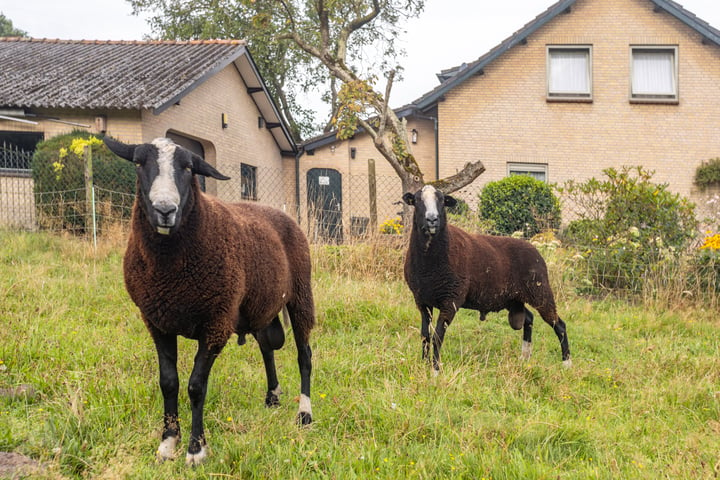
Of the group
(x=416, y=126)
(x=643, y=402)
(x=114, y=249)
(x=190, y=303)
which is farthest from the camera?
(x=416, y=126)

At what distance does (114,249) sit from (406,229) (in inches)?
186

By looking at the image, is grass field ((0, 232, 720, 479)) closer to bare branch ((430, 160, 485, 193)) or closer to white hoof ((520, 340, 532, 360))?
white hoof ((520, 340, 532, 360))

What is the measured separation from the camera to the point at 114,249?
9.34 meters

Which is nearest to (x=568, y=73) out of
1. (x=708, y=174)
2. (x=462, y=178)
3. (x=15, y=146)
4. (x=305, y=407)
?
(x=708, y=174)

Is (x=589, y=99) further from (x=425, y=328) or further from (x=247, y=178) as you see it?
(x=425, y=328)

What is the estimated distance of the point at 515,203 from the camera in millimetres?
15547

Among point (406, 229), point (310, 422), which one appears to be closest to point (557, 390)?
point (310, 422)

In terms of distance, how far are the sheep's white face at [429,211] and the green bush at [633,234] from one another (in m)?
3.98

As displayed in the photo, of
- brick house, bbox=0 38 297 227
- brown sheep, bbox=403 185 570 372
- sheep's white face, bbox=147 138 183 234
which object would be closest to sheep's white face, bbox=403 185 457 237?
brown sheep, bbox=403 185 570 372

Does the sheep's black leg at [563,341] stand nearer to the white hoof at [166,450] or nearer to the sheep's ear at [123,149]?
the white hoof at [166,450]

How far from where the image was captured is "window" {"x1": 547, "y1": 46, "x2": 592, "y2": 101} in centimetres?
1900

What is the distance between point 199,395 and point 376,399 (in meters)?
1.28

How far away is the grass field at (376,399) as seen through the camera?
337cm

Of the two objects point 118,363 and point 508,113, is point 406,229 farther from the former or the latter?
point 508,113
